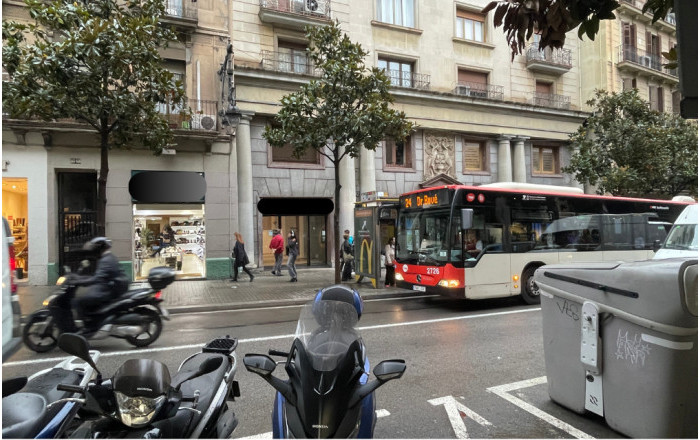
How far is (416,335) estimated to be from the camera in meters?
6.91

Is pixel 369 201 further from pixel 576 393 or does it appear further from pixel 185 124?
pixel 576 393

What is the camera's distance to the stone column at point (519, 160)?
21.3 m

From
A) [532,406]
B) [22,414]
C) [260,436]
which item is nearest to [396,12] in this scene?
[532,406]

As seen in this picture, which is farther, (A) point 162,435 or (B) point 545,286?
(B) point 545,286

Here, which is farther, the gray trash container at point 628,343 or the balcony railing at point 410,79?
the balcony railing at point 410,79

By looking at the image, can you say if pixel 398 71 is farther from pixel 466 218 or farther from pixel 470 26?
pixel 466 218

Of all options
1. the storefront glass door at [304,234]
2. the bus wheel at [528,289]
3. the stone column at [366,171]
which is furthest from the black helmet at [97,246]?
the stone column at [366,171]

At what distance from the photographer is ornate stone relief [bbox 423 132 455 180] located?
19.4m

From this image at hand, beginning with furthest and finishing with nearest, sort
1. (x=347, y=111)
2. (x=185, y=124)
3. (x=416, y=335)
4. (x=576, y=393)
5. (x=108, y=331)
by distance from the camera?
(x=185, y=124), (x=347, y=111), (x=416, y=335), (x=108, y=331), (x=576, y=393)

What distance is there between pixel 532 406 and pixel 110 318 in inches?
229

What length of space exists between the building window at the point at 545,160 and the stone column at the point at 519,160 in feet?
3.45

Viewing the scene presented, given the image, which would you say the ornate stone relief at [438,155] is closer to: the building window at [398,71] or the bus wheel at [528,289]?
the building window at [398,71]

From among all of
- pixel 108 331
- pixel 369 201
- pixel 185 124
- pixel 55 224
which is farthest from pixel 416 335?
pixel 55 224

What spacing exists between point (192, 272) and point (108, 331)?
344 inches
